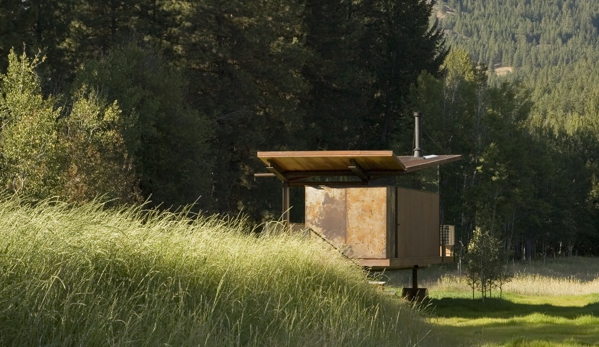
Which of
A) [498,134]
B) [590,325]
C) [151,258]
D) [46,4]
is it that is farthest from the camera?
[498,134]

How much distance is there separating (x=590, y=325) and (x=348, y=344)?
26.7 feet

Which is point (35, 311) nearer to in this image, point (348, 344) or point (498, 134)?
point (348, 344)

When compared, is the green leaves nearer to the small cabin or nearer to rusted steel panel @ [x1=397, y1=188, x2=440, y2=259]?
the small cabin

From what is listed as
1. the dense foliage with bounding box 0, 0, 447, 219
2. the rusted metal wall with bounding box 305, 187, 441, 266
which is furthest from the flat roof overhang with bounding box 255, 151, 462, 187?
the dense foliage with bounding box 0, 0, 447, 219

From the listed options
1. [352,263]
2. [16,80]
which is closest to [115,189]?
[16,80]

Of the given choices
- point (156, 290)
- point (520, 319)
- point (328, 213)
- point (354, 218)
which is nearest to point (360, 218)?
point (354, 218)

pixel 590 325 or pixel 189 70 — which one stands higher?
pixel 189 70

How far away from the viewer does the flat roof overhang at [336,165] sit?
15.8m

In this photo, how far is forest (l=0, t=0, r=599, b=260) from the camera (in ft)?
66.7

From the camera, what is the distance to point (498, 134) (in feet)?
134

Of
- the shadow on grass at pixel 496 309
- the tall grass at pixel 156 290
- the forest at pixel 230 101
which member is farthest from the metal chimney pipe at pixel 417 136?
the tall grass at pixel 156 290

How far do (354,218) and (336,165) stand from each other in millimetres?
1171

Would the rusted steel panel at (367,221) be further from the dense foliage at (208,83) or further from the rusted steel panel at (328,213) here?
the dense foliage at (208,83)

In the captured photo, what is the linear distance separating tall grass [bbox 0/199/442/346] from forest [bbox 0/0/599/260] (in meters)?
7.37
